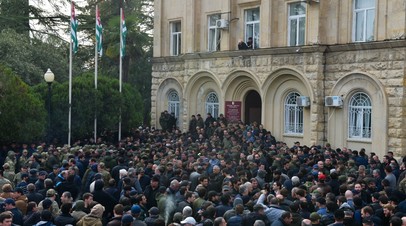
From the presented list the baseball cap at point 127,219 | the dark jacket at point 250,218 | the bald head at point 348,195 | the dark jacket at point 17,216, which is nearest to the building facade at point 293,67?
the bald head at point 348,195

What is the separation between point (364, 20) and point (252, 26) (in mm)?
6652

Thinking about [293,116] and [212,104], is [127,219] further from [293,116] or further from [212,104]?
[212,104]

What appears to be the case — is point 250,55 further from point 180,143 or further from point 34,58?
point 34,58

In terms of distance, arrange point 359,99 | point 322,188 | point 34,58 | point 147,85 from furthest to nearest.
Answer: point 147,85 < point 34,58 < point 359,99 < point 322,188

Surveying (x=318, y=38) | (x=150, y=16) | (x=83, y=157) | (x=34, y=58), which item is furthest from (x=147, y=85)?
(x=83, y=157)

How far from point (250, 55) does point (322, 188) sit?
54.8 ft

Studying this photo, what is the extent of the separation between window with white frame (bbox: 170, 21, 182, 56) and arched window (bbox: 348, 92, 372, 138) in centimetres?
1241

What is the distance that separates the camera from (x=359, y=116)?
83.0 feet

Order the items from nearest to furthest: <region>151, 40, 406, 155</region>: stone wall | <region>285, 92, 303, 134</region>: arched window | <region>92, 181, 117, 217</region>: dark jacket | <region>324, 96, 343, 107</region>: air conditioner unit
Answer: <region>92, 181, 117, 217</region>: dark jacket
<region>151, 40, 406, 155</region>: stone wall
<region>324, 96, 343, 107</region>: air conditioner unit
<region>285, 92, 303, 134</region>: arched window

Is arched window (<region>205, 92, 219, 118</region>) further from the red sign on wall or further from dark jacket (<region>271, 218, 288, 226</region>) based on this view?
dark jacket (<region>271, 218, 288, 226</region>)

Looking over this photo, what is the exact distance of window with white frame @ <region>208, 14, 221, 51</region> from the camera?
1256 inches

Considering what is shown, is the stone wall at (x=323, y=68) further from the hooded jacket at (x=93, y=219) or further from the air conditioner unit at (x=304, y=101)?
the hooded jacket at (x=93, y=219)

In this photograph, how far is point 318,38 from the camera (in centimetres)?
2616

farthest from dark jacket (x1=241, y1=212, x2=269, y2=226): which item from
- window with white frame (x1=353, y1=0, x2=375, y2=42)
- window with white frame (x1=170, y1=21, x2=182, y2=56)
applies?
window with white frame (x1=170, y1=21, x2=182, y2=56)
